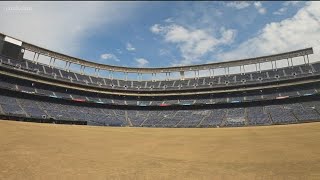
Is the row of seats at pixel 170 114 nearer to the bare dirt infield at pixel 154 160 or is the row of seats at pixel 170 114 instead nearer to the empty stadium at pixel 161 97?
the empty stadium at pixel 161 97

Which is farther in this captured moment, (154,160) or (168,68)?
(168,68)

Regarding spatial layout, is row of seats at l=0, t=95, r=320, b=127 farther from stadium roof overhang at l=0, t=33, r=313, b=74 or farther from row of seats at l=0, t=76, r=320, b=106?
stadium roof overhang at l=0, t=33, r=313, b=74

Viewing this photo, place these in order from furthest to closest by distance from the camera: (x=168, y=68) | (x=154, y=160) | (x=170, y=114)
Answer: (x=168, y=68) → (x=170, y=114) → (x=154, y=160)

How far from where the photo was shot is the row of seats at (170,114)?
50.4 metres

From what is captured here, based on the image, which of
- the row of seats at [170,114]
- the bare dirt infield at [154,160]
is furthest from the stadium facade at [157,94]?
the bare dirt infield at [154,160]

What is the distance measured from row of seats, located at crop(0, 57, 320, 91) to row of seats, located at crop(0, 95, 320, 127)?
27.1 ft

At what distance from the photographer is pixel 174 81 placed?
7981 centimetres

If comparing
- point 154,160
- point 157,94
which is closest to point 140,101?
point 157,94

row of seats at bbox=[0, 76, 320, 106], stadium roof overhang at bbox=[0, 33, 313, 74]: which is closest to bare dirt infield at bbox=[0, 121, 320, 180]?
row of seats at bbox=[0, 76, 320, 106]

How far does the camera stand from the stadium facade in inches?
2117

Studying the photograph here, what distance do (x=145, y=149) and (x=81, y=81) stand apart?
45940 mm

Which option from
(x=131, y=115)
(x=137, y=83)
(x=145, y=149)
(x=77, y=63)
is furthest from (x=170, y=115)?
(x=145, y=149)

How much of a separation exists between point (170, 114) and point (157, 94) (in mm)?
9846

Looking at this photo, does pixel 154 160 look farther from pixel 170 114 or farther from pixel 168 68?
pixel 168 68
